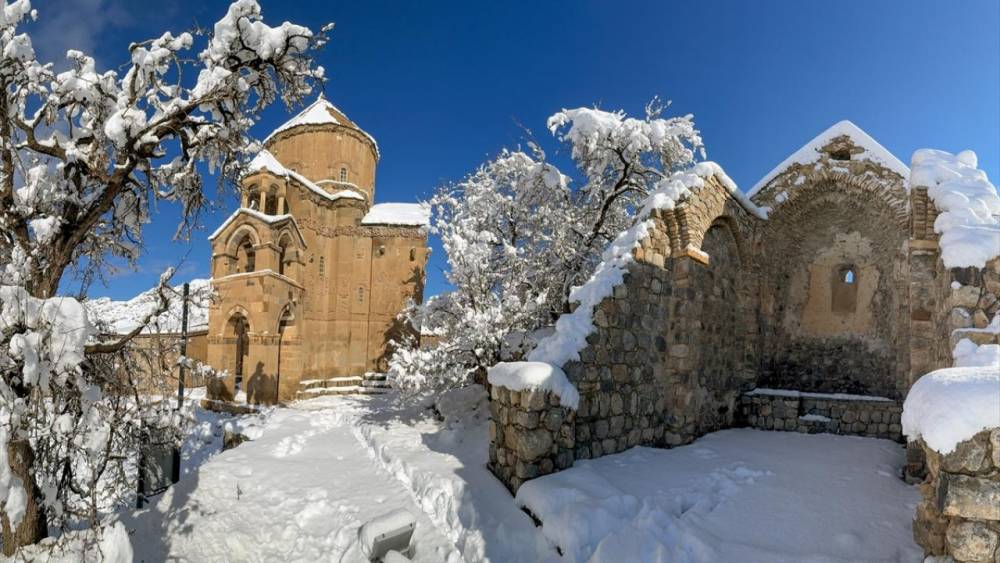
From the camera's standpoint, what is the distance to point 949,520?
2.48 m

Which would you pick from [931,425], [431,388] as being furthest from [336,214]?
[931,425]

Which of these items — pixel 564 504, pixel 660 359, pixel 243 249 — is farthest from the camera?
pixel 243 249

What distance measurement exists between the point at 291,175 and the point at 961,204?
19045mm

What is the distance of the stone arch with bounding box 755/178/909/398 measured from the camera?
9508mm

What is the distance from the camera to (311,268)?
60.4ft

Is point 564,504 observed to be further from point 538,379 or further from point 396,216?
point 396,216

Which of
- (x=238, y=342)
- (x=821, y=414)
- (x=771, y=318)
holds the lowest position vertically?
(x=821, y=414)

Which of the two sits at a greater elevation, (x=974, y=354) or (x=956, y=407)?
(x=974, y=354)

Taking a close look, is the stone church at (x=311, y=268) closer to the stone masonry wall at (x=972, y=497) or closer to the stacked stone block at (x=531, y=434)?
the stacked stone block at (x=531, y=434)

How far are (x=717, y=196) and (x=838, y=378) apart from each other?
584 centimetres

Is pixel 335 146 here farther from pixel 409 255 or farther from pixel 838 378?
pixel 838 378

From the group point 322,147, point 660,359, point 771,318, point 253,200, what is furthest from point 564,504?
point 322,147

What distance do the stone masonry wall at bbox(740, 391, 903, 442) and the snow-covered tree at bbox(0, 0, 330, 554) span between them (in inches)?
349

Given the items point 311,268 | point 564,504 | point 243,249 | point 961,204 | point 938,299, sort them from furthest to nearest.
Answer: point 311,268, point 243,249, point 938,299, point 961,204, point 564,504
